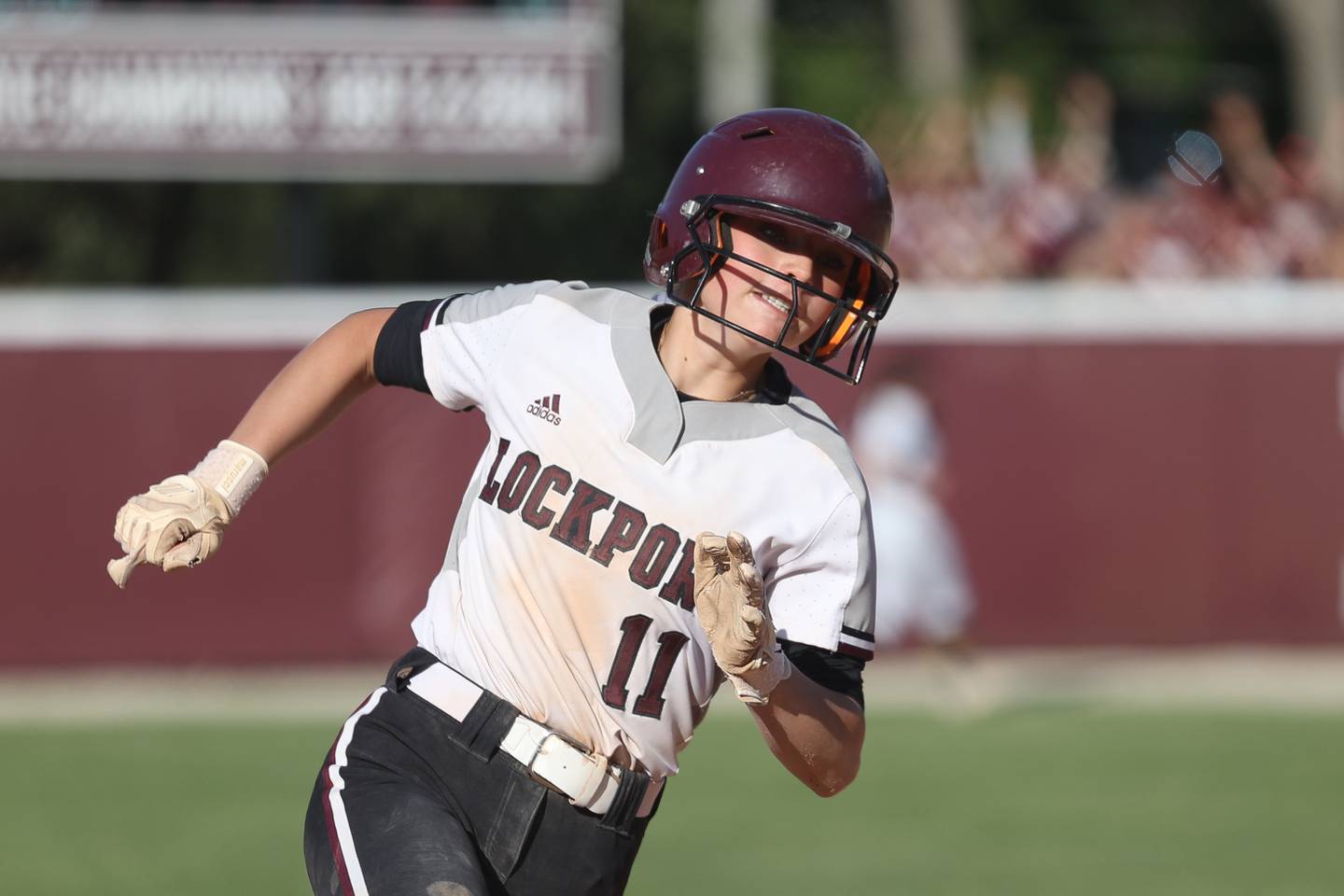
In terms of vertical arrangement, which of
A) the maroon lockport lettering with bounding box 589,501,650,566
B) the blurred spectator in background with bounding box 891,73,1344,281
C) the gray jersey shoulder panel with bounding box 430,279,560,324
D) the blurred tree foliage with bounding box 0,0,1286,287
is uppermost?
the gray jersey shoulder panel with bounding box 430,279,560,324

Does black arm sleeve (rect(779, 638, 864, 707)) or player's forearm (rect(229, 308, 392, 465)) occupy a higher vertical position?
player's forearm (rect(229, 308, 392, 465))

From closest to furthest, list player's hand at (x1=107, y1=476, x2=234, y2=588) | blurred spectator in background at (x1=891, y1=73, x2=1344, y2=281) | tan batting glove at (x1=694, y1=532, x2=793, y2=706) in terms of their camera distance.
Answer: tan batting glove at (x1=694, y1=532, x2=793, y2=706)
player's hand at (x1=107, y1=476, x2=234, y2=588)
blurred spectator in background at (x1=891, y1=73, x2=1344, y2=281)

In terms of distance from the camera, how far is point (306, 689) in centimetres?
1293

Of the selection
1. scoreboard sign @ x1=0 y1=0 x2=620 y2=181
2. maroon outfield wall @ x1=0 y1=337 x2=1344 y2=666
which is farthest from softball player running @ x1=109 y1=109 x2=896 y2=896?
scoreboard sign @ x1=0 y1=0 x2=620 y2=181

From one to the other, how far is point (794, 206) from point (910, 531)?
26.8 ft

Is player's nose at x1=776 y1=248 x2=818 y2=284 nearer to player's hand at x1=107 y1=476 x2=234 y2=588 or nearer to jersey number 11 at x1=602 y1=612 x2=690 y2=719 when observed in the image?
jersey number 11 at x1=602 y1=612 x2=690 y2=719

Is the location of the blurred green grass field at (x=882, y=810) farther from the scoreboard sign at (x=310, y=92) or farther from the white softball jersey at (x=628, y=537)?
the scoreboard sign at (x=310, y=92)

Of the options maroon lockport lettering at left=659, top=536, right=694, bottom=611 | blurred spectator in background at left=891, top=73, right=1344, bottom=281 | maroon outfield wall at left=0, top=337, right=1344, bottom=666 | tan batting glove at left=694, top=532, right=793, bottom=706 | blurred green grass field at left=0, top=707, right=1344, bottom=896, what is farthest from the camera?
blurred spectator in background at left=891, top=73, right=1344, bottom=281

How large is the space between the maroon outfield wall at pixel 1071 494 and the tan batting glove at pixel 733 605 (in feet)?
32.8

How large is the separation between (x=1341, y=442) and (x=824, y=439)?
429 inches

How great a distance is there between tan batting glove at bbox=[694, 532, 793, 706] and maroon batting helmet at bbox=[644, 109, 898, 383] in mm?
518

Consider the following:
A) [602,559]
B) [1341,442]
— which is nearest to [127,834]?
[602,559]

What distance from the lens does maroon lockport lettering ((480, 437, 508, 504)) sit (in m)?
4.02

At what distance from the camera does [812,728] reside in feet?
12.3
